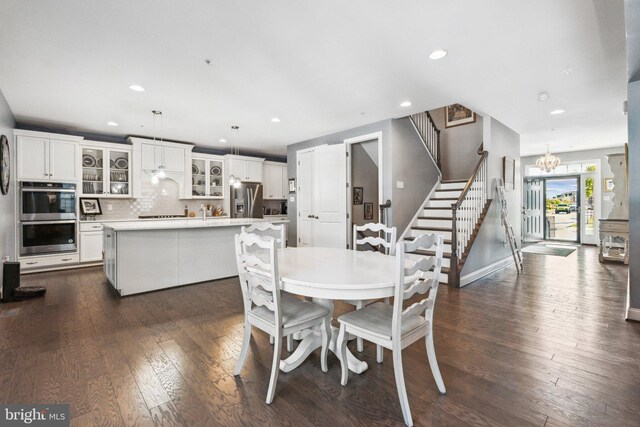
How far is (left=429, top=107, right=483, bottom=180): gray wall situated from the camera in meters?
6.65

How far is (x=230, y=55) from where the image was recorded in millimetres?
2896

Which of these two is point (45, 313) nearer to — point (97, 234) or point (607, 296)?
point (97, 234)

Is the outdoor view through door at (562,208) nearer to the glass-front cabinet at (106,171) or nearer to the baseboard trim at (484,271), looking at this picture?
the baseboard trim at (484,271)

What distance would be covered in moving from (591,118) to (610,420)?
17.4ft

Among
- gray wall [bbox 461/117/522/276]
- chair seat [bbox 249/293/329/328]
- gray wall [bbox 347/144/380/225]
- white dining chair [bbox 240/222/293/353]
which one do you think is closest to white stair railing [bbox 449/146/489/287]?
gray wall [bbox 461/117/522/276]

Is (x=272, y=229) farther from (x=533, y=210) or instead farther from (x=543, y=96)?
(x=533, y=210)

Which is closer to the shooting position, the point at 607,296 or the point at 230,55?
the point at 230,55

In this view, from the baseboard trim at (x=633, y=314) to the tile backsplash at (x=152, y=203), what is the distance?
7340 mm

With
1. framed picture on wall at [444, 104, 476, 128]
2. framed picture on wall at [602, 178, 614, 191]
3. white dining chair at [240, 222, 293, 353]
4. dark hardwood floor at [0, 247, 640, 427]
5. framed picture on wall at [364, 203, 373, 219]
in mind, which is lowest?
dark hardwood floor at [0, 247, 640, 427]

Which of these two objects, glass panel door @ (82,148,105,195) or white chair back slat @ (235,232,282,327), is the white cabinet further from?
white chair back slat @ (235,232,282,327)

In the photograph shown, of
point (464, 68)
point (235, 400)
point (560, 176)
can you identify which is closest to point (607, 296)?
point (464, 68)

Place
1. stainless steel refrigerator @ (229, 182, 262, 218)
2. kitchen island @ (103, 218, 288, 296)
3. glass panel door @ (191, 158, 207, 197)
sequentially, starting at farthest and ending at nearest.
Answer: stainless steel refrigerator @ (229, 182, 262, 218)
glass panel door @ (191, 158, 207, 197)
kitchen island @ (103, 218, 288, 296)

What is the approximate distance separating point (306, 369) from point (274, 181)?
661 centimetres

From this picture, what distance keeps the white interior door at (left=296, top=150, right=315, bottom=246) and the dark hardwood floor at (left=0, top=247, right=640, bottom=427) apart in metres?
2.93
